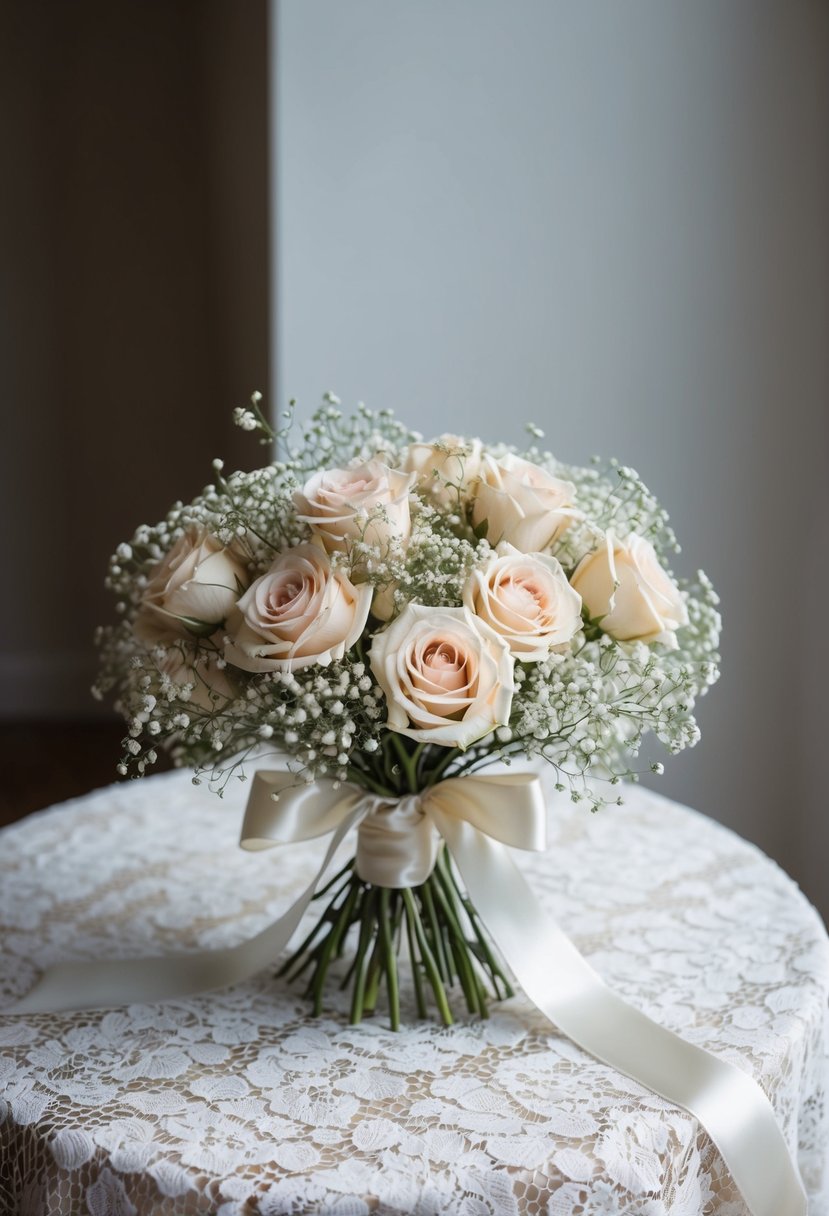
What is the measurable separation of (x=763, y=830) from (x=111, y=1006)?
66.6 inches

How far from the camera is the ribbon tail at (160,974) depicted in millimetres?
1215

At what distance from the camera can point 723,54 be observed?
7.36 ft

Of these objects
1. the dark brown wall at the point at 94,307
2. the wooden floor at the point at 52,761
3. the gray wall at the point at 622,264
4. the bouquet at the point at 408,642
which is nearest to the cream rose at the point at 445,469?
the bouquet at the point at 408,642

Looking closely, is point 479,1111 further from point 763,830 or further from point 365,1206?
point 763,830

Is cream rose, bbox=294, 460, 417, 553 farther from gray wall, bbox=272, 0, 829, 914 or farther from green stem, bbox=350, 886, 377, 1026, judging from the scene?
gray wall, bbox=272, 0, 829, 914

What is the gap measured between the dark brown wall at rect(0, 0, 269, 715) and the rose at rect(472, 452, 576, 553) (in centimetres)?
341

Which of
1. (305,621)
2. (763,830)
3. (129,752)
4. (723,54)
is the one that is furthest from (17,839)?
(723,54)

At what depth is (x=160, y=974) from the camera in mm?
1257

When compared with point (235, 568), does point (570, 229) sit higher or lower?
higher

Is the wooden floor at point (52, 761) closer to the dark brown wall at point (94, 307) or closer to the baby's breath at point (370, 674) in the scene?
the dark brown wall at point (94, 307)

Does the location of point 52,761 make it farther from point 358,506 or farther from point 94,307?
point 358,506

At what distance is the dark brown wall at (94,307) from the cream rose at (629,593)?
3469 millimetres

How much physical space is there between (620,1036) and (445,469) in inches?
24.5

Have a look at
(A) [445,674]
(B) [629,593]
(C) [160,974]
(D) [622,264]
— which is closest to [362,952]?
(C) [160,974]
